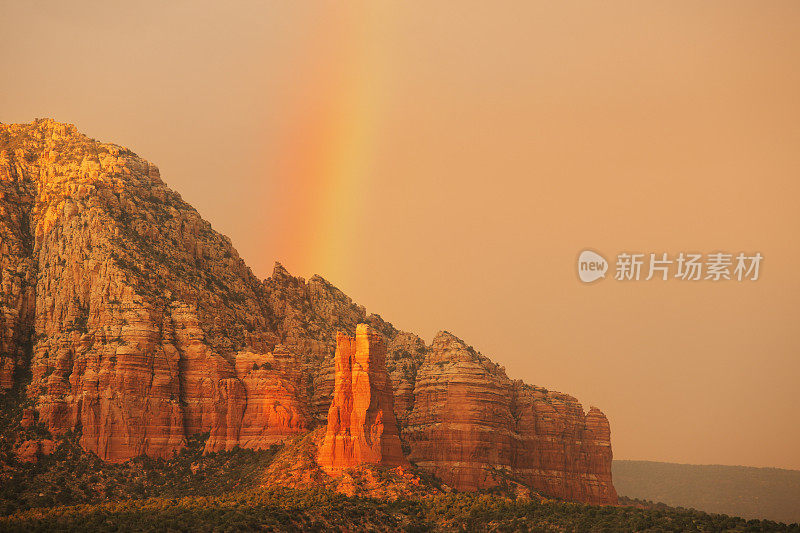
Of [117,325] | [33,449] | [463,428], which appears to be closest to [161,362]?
[117,325]

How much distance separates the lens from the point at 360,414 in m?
152

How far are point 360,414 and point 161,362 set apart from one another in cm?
3880

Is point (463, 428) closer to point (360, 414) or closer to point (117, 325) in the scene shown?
point (360, 414)

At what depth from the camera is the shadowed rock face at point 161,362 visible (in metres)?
164

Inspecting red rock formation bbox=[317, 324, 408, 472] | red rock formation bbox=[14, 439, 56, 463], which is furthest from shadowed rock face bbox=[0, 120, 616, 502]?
red rock formation bbox=[14, 439, 56, 463]

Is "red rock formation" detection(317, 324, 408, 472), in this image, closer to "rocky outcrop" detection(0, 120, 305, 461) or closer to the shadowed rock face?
the shadowed rock face

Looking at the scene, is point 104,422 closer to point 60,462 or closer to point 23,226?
point 60,462

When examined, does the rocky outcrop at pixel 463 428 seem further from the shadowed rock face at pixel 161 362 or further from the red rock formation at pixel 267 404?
the red rock formation at pixel 267 404

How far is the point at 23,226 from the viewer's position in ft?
636

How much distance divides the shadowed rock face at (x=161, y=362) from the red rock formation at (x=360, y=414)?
208mm

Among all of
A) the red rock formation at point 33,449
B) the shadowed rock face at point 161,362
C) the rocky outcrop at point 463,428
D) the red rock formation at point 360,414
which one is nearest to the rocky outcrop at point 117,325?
the shadowed rock face at point 161,362

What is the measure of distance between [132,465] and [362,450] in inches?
1516

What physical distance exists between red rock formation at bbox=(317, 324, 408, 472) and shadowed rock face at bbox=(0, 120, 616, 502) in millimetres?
208

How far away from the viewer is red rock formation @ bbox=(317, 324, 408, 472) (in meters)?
151
